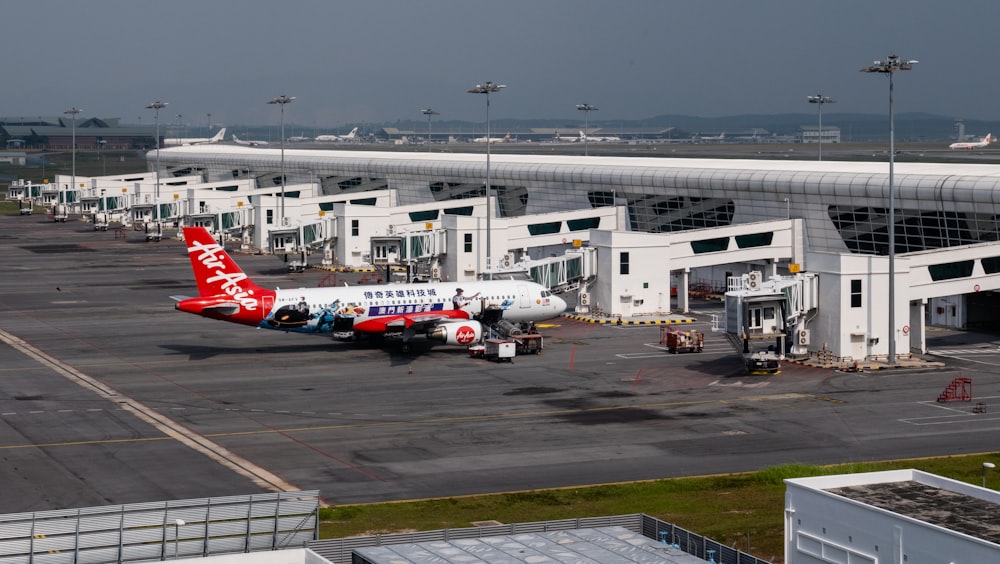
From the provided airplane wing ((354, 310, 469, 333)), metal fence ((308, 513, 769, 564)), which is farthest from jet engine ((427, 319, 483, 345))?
metal fence ((308, 513, 769, 564))

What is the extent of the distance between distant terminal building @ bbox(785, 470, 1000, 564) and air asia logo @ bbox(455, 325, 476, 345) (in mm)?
45279

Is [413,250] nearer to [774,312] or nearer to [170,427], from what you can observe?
[774,312]

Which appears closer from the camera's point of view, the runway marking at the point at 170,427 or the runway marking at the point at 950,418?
the runway marking at the point at 170,427

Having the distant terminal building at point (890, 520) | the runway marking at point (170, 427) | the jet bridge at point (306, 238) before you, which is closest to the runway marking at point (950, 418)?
the distant terminal building at point (890, 520)

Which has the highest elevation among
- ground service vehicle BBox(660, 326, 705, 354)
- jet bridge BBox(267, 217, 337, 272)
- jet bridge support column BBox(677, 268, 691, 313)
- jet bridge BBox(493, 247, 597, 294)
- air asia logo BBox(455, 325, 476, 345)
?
jet bridge BBox(267, 217, 337, 272)

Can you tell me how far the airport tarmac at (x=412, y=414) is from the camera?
4944cm

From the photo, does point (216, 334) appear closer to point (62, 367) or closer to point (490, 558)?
point (62, 367)

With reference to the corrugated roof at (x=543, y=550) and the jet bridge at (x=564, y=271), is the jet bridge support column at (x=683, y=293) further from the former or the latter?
the corrugated roof at (x=543, y=550)

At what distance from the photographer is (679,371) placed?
237 feet

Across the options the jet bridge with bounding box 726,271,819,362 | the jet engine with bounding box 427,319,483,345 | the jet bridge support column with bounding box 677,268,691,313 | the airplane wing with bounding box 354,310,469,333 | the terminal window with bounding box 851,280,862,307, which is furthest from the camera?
the jet bridge support column with bounding box 677,268,691,313

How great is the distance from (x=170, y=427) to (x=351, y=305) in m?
21.3

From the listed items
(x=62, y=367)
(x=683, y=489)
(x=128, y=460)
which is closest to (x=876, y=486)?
(x=683, y=489)

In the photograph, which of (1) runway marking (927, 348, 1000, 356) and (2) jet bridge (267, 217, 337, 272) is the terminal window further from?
(2) jet bridge (267, 217, 337, 272)

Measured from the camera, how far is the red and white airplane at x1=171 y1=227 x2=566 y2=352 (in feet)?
248
